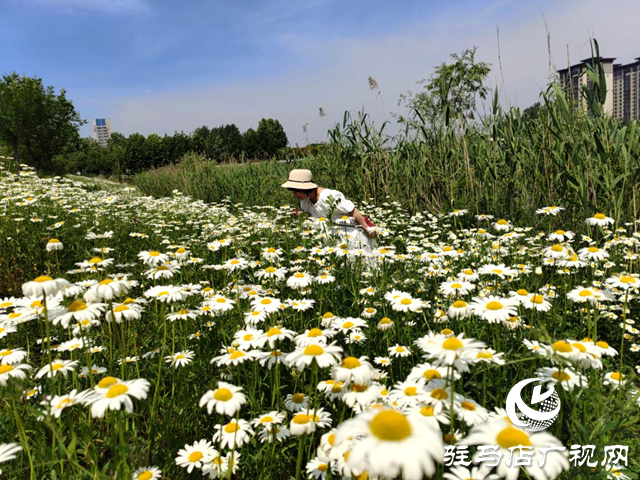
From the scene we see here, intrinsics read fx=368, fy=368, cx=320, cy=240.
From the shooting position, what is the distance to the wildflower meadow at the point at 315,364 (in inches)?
40.1

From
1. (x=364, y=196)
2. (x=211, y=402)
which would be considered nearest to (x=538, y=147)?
(x=364, y=196)

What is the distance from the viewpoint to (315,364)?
111 cm

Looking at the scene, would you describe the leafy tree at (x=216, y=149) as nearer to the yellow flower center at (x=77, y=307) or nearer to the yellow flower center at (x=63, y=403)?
the yellow flower center at (x=77, y=307)

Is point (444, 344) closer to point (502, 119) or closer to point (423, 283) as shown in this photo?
point (423, 283)

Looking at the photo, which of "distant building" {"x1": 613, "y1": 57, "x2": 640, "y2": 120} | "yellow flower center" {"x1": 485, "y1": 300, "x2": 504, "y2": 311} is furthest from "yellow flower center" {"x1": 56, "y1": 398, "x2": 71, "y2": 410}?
"distant building" {"x1": 613, "y1": 57, "x2": 640, "y2": 120}

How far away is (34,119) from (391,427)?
4196cm

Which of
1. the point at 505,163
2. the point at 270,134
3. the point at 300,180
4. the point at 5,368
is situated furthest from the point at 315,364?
the point at 270,134

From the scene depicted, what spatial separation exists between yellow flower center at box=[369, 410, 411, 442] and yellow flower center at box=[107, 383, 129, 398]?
0.78 meters

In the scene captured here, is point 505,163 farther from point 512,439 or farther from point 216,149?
point 216,149

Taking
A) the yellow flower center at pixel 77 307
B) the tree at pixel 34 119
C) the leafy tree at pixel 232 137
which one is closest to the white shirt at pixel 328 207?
the yellow flower center at pixel 77 307

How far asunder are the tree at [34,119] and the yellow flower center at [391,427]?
127ft

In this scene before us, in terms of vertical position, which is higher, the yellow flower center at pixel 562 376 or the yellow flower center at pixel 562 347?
the yellow flower center at pixel 562 347

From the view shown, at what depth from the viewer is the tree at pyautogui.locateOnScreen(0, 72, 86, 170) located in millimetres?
31219

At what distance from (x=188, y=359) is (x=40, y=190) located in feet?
20.1
